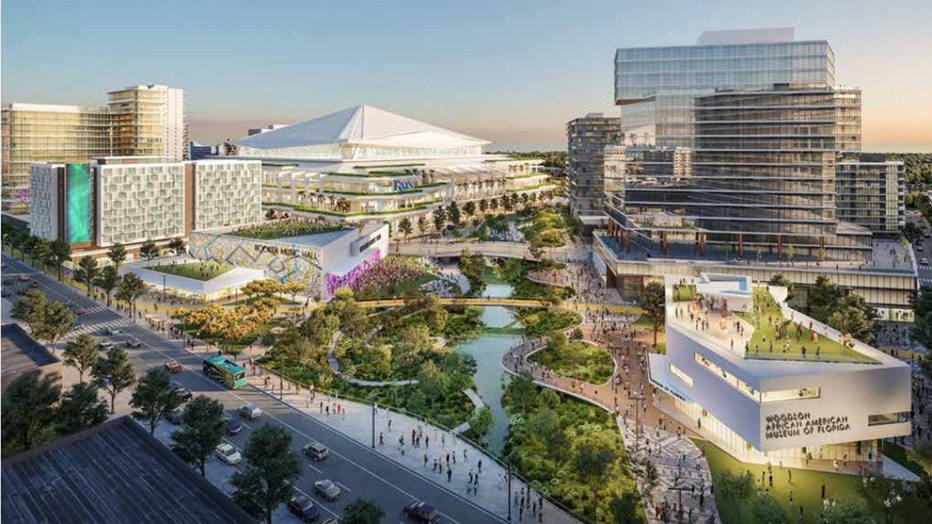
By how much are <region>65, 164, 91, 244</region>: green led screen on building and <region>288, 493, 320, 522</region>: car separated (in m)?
59.7

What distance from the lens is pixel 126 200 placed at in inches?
2940

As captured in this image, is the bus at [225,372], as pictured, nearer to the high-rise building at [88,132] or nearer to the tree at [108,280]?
the tree at [108,280]

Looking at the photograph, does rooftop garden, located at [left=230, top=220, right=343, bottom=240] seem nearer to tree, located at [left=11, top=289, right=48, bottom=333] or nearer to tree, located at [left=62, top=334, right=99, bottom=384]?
tree, located at [left=11, top=289, right=48, bottom=333]

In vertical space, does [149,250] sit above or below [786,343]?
above

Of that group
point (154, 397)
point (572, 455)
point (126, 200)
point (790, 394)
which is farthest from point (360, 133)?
point (790, 394)

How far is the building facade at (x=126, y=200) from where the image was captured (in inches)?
2837

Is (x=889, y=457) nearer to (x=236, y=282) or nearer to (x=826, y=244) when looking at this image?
(x=826, y=244)

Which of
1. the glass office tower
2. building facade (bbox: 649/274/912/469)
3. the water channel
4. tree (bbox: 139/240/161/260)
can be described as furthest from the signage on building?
tree (bbox: 139/240/161/260)

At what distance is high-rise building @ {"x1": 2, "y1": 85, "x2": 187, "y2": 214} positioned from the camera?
104938 mm

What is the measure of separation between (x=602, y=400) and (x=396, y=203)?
215 feet

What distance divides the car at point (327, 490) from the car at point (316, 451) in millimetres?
2845

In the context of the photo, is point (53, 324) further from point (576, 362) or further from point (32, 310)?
point (576, 362)

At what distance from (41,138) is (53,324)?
81.7 meters

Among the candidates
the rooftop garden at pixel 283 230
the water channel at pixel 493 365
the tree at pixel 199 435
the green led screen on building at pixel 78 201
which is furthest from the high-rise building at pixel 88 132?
the tree at pixel 199 435
